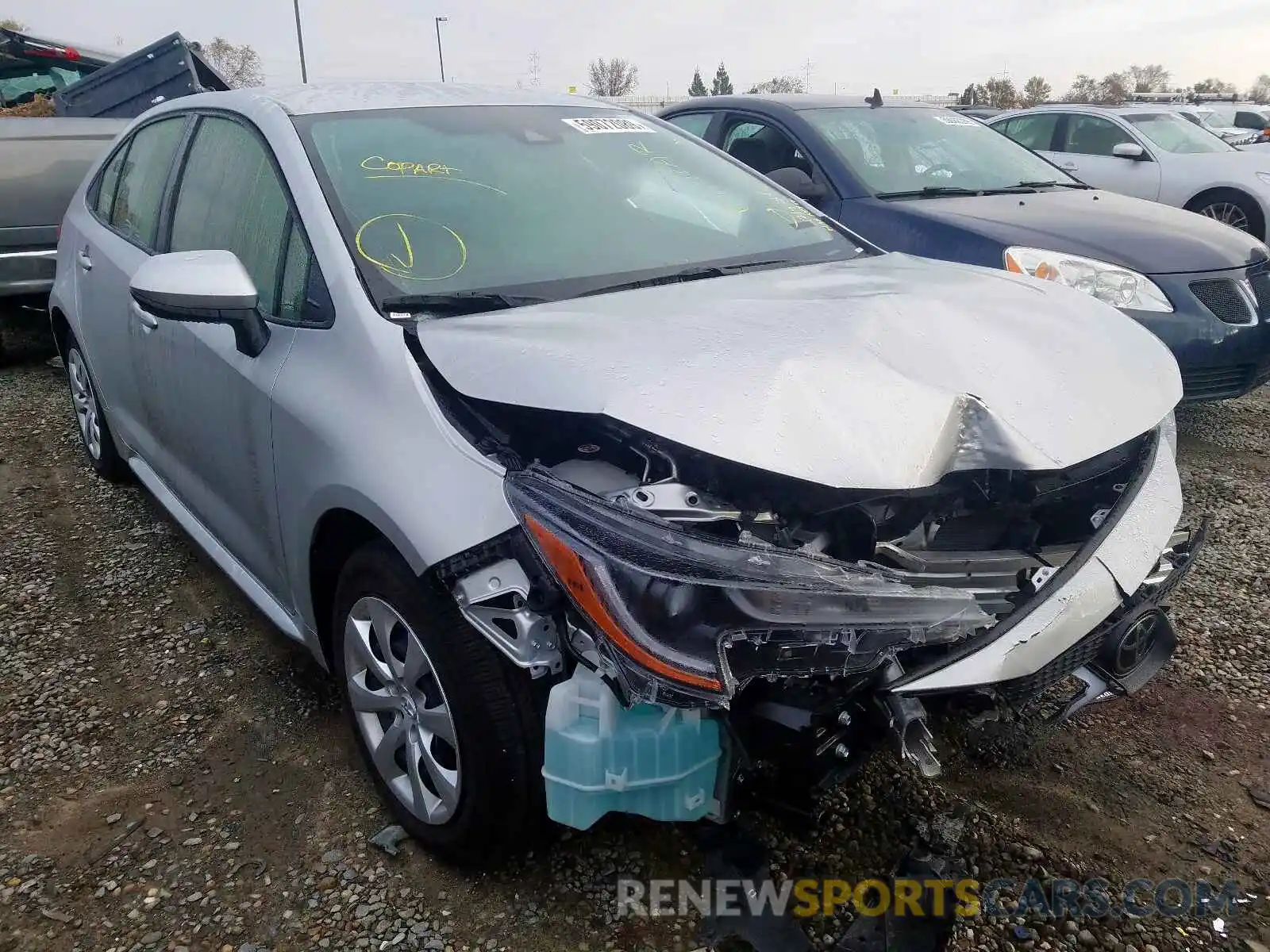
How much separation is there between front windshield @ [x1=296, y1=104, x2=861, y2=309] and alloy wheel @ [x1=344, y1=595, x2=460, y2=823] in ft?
2.49

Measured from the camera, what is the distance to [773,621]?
1.54 meters

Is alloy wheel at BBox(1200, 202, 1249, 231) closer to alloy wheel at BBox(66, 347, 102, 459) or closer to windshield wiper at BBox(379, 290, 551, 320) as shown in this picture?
windshield wiper at BBox(379, 290, 551, 320)

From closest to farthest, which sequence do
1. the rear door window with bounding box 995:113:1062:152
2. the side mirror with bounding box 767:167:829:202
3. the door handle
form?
the door handle, the side mirror with bounding box 767:167:829:202, the rear door window with bounding box 995:113:1062:152

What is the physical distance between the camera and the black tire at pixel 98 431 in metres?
4.05

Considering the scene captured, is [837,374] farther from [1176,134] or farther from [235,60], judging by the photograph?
[235,60]

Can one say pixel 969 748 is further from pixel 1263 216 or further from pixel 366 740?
pixel 1263 216

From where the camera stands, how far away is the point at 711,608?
1.55 m

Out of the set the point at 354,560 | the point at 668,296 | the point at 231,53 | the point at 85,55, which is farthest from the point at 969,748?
the point at 231,53

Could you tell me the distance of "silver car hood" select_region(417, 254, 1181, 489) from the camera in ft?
5.46

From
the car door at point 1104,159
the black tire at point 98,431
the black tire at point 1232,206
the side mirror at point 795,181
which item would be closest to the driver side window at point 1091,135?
the car door at point 1104,159

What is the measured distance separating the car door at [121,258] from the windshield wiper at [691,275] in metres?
1.78

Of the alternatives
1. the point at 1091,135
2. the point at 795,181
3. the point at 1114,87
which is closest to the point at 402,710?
the point at 795,181

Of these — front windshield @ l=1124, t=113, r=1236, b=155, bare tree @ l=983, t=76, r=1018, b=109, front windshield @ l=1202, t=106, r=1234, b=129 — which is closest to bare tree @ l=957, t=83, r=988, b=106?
bare tree @ l=983, t=76, r=1018, b=109

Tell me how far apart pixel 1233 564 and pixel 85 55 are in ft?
33.3
